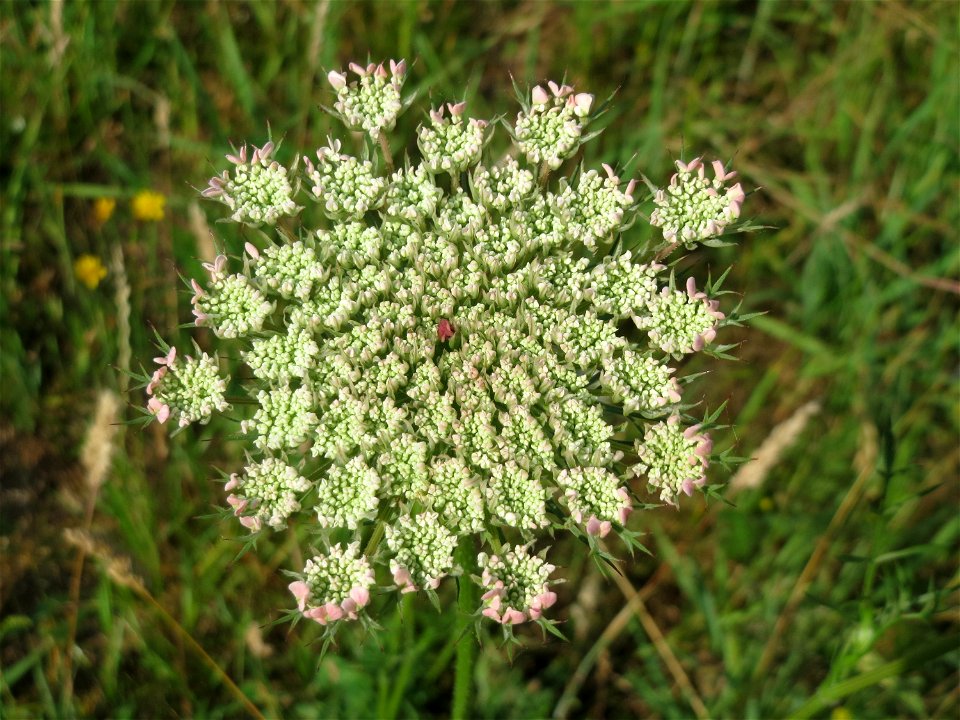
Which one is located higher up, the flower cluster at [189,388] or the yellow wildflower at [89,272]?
the yellow wildflower at [89,272]

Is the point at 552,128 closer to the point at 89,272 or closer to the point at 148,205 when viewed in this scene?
the point at 148,205

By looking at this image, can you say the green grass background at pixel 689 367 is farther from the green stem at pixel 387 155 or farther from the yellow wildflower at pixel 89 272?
the green stem at pixel 387 155

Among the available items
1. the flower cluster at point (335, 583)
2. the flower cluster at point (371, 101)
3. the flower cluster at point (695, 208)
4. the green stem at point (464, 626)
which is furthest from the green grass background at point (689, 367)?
the flower cluster at point (695, 208)

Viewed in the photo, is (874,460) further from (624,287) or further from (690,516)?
(624,287)

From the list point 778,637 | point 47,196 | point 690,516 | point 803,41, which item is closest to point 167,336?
point 47,196

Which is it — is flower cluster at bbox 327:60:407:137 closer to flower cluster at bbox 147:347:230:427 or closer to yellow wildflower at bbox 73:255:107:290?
flower cluster at bbox 147:347:230:427

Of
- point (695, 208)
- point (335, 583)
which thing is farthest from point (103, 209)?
point (695, 208)
